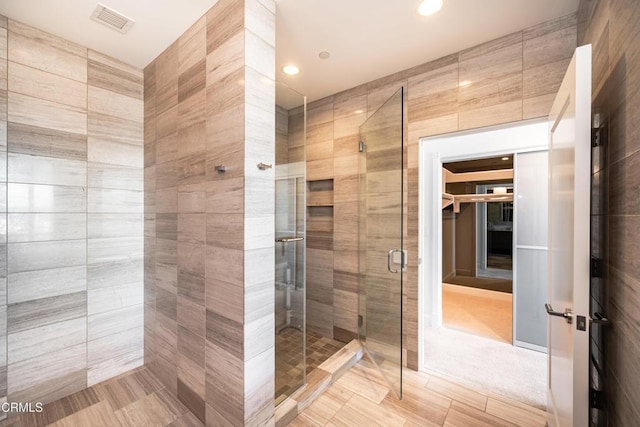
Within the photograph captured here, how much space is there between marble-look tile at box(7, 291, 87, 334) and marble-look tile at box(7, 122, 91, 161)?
103 centimetres

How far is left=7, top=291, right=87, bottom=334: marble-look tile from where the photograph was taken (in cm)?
165

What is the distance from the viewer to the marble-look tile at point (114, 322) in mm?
1967

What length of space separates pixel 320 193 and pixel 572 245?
218cm

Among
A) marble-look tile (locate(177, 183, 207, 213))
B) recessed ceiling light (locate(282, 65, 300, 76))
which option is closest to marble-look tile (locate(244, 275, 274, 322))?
marble-look tile (locate(177, 183, 207, 213))

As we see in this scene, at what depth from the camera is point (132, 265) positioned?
218 cm

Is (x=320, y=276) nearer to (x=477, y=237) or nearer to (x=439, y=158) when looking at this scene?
(x=439, y=158)

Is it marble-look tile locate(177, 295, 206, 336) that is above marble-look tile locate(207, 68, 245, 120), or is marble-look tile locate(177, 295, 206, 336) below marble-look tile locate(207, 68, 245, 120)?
below

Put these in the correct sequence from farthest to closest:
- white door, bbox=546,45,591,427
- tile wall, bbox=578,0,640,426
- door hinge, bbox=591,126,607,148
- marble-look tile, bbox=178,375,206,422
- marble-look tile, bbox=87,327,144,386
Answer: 1. marble-look tile, bbox=87,327,144,386
2. marble-look tile, bbox=178,375,206,422
3. door hinge, bbox=591,126,607,148
4. white door, bbox=546,45,591,427
5. tile wall, bbox=578,0,640,426

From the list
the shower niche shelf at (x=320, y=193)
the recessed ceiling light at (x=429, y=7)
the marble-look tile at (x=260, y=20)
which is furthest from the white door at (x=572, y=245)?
the shower niche shelf at (x=320, y=193)

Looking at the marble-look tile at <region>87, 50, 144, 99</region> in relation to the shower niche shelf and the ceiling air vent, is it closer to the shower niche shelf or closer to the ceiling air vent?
the ceiling air vent

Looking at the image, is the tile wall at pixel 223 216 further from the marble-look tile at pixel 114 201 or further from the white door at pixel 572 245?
the white door at pixel 572 245

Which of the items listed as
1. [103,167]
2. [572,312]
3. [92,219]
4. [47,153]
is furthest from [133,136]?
[572,312]

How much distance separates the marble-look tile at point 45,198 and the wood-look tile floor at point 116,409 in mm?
1357

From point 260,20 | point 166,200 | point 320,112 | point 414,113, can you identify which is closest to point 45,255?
point 166,200
